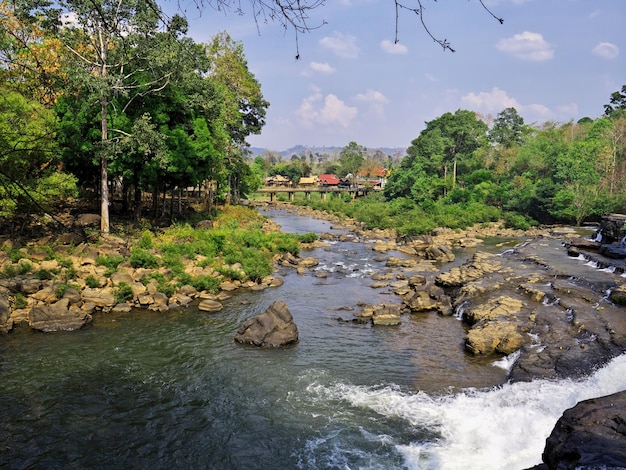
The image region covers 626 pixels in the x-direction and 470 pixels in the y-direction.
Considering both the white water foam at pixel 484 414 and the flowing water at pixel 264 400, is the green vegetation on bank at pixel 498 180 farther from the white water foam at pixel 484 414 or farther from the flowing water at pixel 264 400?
the white water foam at pixel 484 414

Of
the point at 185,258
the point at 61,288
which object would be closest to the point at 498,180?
the point at 185,258

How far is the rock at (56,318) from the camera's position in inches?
664

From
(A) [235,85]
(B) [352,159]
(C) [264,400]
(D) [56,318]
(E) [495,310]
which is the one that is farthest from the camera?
(B) [352,159]

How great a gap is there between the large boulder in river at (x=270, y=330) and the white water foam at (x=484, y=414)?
3.30 meters

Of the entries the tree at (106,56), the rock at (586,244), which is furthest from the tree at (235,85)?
the rock at (586,244)

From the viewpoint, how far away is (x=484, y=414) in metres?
11.8

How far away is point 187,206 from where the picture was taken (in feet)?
132

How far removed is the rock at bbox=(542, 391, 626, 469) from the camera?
5.59 meters

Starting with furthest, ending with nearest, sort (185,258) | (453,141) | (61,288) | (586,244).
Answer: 1. (453,141)
2. (586,244)
3. (185,258)
4. (61,288)

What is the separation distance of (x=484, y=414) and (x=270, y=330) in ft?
25.9

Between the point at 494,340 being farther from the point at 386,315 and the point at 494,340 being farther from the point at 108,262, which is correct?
the point at 108,262

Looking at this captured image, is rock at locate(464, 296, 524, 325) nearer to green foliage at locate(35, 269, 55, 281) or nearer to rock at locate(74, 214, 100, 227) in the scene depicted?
green foliage at locate(35, 269, 55, 281)

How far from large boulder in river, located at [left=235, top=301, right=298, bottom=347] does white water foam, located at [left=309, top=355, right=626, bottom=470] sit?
10.8 ft

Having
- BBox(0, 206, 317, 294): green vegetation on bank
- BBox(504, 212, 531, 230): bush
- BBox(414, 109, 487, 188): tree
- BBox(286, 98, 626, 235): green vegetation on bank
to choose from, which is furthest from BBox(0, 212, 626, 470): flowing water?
BBox(414, 109, 487, 188): tree
